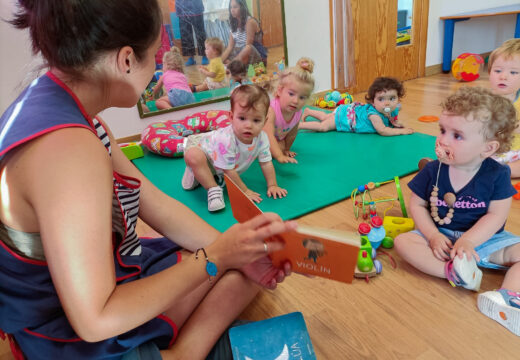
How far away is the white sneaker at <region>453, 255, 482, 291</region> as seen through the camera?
1.05 m

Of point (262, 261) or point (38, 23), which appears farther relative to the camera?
point (262, 261)

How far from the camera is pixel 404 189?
174 centimetres

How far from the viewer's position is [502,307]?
38.2 inches

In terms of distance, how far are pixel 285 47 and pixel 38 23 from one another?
2887 millimetres

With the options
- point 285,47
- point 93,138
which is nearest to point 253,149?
point 93,138

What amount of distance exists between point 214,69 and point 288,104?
1.17 m

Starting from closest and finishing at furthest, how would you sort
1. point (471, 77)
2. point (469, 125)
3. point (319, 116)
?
1. point (469, 125)
2. point (319, 116)
3. point (471, 77)

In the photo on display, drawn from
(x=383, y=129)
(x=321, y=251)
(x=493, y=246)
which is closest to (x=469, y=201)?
(x=493, y=246)

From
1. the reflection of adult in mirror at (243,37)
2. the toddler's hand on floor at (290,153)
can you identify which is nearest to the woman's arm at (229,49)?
the reflection of adult in mirror at (243,37)

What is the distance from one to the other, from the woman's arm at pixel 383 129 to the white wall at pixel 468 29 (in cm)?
220

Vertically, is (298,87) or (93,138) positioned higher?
(93,138)

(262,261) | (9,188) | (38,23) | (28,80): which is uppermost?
(38,23)

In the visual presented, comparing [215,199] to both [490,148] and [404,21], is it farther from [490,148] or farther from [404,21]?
[404,21]

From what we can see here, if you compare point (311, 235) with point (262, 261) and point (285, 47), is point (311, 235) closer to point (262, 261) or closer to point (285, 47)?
point (262, 261)
